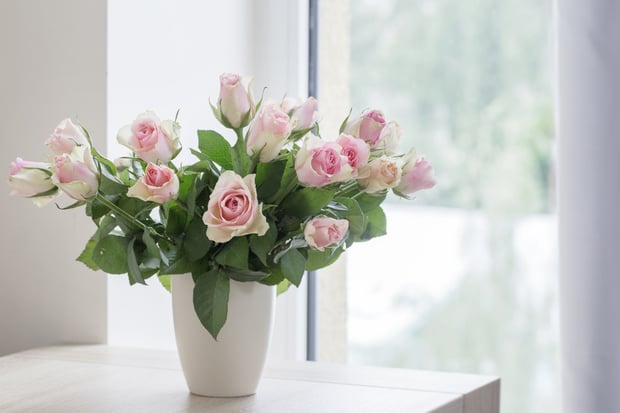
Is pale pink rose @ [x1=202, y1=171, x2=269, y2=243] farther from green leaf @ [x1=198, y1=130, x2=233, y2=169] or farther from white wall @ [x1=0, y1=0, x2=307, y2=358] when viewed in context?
white wall @ [x1=0, y1=0, x2=307, y2=358]

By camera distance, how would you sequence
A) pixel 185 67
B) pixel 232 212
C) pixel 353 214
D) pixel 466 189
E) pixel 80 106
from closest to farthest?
pixel 232 212 → pixel 353 214 → pixel 80 106 → pixel 185 67 → pixel 466 189

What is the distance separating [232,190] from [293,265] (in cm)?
12

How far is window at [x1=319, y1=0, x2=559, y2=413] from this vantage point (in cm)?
169

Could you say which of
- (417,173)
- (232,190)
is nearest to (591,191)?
(417,173)

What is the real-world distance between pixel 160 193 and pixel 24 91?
64cm

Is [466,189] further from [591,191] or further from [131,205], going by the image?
[131,205]

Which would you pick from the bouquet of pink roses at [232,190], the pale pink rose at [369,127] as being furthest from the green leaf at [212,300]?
the pale pink rose at [369,127]

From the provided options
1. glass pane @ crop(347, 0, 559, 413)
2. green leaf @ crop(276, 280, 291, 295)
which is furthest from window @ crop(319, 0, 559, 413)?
green leaf @ crop(276, 280, 291, 295)

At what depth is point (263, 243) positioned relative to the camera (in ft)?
2.99

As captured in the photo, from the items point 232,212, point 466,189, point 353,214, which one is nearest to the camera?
point 232,212

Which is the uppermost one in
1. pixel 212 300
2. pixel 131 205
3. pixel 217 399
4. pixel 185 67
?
pixel 185 67

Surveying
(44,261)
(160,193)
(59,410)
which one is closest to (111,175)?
(160,193)

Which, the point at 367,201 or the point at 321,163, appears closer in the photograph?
the point at 321,163

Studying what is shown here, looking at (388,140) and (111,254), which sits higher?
(388,140)
